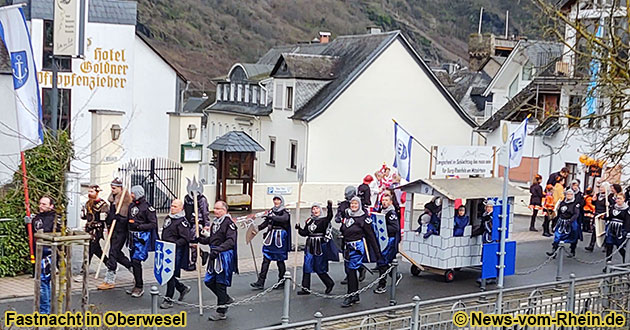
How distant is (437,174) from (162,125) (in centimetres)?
2085

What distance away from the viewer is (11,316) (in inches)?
420

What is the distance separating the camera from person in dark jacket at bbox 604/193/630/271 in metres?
17.9

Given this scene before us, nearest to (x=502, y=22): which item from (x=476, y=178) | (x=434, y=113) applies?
(x=434, y=113)

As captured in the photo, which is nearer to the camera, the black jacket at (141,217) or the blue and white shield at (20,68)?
the blue and white shield at (20,68)

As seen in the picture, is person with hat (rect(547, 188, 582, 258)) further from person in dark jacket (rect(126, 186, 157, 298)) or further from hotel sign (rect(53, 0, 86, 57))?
hotel sign (rect(53, 0, 86, 57))

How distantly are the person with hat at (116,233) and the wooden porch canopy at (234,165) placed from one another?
10841 mm

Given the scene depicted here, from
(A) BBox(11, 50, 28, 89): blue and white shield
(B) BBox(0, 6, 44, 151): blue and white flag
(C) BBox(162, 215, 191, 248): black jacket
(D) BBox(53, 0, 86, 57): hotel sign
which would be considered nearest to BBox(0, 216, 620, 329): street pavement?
(C) BBox(162, 215, 191, 248): black jacket

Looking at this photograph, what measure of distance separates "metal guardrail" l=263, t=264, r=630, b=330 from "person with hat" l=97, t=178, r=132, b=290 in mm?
4077

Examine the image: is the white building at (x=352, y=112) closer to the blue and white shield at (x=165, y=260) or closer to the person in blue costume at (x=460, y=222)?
the person in blue costume at (x=460, y=222)

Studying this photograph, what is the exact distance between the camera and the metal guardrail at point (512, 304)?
10.3 meters

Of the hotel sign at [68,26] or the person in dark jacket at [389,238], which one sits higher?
the hotel sign at [68,26]

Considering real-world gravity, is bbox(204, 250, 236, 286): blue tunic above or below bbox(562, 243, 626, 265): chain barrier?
above

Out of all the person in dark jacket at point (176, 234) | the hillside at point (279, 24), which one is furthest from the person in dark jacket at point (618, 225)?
the hillside at point (279, 24)

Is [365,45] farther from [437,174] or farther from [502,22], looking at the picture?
[502,22]
